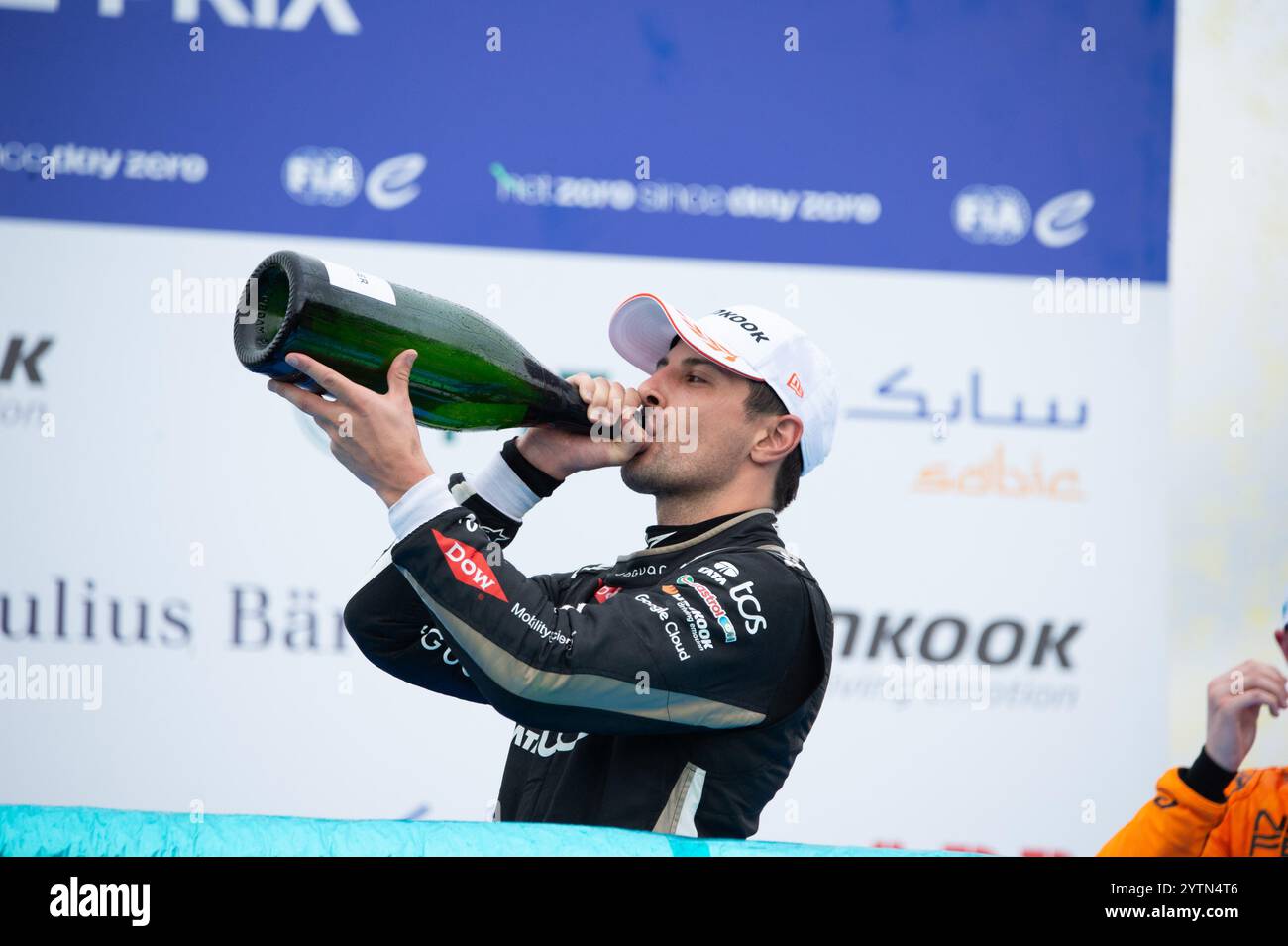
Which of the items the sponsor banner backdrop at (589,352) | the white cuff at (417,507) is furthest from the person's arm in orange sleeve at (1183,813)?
the white cuff at (417,507)

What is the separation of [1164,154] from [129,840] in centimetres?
327

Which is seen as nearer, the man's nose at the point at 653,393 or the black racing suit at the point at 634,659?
the black racing suit at the point at 634,659

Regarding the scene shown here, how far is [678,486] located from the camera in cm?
188

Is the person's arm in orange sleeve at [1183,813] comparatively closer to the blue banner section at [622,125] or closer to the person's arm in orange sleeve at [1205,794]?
the person's arm in orange sleeve at [1205,794]

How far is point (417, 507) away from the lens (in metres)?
1.49

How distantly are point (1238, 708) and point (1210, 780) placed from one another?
14 centimetres

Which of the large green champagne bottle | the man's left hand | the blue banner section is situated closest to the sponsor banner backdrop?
the blue banner section

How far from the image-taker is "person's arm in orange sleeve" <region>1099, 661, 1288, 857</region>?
2521mm

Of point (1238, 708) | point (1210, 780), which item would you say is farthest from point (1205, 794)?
point (1238, 708)

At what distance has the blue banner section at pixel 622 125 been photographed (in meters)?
3.28

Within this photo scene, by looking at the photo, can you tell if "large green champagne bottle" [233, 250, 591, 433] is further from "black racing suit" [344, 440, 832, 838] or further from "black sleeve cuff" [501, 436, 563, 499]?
"black racing suit" [344, 440, 832, 838]

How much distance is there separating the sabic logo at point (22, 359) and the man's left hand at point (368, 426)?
76.8 inches
